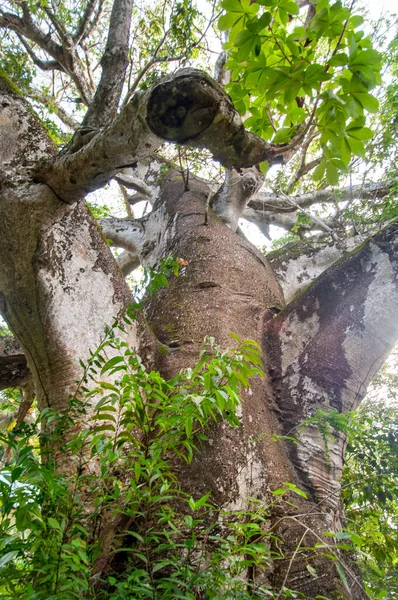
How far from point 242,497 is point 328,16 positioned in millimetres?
1545

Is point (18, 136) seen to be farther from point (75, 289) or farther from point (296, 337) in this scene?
point (296, 337)

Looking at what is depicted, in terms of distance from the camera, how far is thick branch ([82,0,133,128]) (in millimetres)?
1951

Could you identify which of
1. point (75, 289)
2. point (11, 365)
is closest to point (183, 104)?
point (75, 289)

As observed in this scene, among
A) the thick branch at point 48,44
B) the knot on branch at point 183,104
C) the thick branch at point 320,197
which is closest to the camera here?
the knot on branch at point 183,104

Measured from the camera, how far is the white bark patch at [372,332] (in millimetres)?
1778

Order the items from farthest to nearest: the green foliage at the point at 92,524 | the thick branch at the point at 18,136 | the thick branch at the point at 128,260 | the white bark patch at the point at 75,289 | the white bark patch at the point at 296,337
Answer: the thick branch at the point at 128,260 → the white bark patch at the point at 296,337 → the thick branch at the point at 18,136 → the white bark patch at the point at 75,289 → the green foliage at the point at 92,524

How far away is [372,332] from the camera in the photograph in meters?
1.79

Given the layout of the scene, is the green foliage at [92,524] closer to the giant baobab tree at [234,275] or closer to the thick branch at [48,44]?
the giant baobab tree at [234,275]

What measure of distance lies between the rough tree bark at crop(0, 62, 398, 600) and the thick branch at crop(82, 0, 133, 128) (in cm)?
29

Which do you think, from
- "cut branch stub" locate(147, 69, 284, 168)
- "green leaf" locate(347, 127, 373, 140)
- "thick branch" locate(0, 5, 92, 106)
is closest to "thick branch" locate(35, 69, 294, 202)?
"cut branch stub" locate(147, 69, 284, 168)

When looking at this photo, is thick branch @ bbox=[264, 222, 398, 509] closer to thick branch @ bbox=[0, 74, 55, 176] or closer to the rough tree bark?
the rough tree bark

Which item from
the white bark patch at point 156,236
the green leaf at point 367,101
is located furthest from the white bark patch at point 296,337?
the white bark patch at point 156,236

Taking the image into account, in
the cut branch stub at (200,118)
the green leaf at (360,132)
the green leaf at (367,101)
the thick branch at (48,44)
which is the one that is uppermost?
the thick branch at (48,44)

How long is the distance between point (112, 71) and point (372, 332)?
1.80 metres
